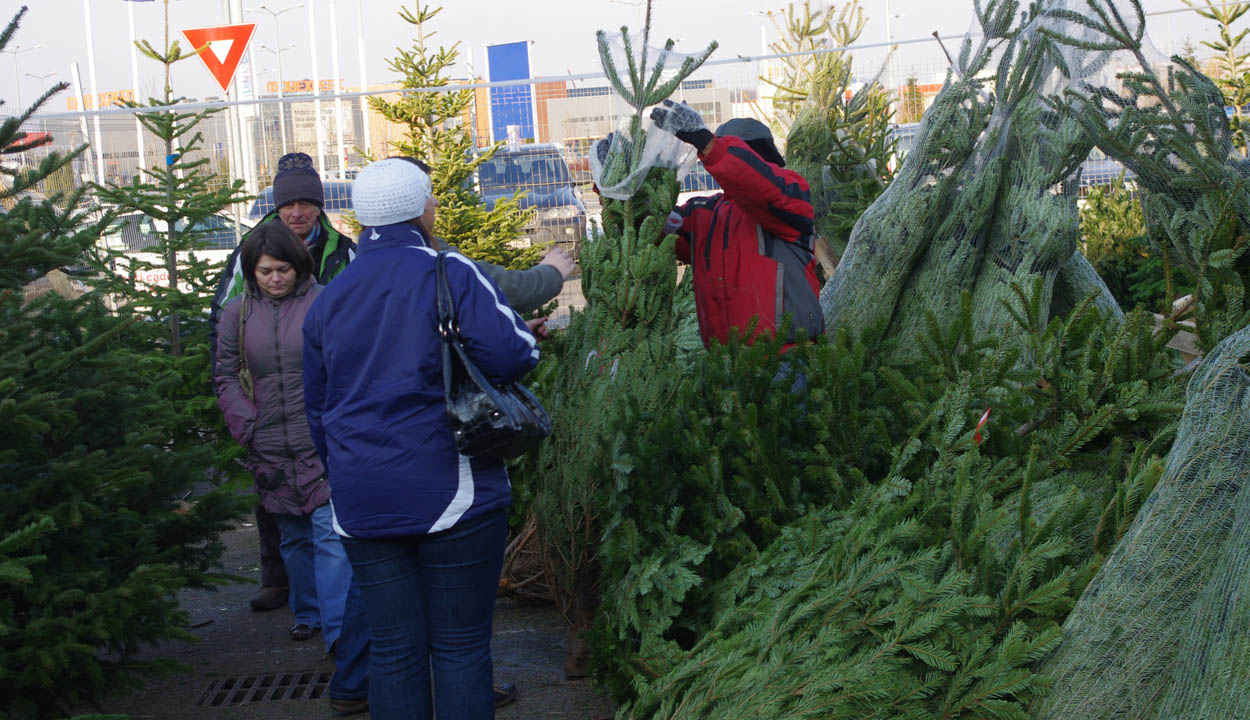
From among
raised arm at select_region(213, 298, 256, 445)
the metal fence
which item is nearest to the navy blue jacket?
raised arm at select_region(213, 298, 256, 445)

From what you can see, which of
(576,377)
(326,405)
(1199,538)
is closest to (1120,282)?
(576,377)

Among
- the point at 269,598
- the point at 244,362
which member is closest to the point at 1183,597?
the point at 244,362

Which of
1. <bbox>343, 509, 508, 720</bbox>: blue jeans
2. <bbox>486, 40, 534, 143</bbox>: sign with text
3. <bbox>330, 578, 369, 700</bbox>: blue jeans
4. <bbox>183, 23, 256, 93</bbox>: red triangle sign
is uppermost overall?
<bbox>183, 23, 256, 93</bbox>: red triangle sign

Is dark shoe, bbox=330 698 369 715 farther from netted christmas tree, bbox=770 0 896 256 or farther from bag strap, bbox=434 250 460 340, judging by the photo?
netted christmas tree, bbox=770 0 896 256

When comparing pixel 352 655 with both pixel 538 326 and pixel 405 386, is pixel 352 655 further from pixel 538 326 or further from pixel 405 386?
pixel 405 386

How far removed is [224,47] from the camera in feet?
37.4

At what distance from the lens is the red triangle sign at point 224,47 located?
11289 millimetres

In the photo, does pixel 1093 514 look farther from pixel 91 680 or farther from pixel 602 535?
pixel 91 680

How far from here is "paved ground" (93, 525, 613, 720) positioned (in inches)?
155

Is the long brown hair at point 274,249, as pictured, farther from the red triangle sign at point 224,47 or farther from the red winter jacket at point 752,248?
the red triangle sign at point 224,47

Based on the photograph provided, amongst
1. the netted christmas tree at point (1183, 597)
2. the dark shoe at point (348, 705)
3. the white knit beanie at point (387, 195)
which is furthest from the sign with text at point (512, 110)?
the netted christmas tree at point (1183, 597)

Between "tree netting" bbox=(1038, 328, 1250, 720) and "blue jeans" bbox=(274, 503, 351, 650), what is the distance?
2.68 meters

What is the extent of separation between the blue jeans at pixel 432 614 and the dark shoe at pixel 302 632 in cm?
170

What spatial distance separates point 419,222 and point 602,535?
48.0 inches
